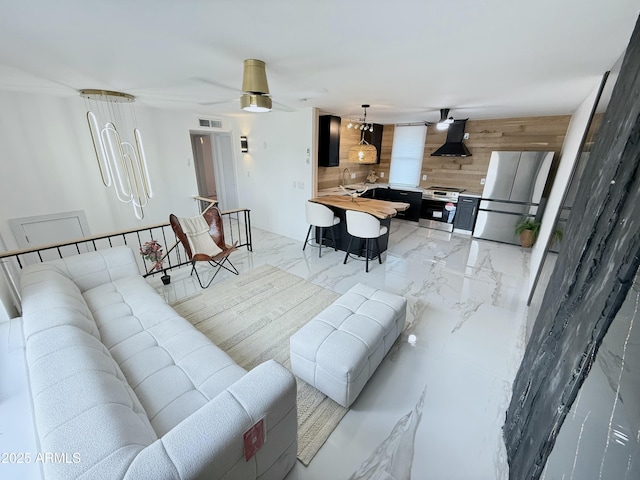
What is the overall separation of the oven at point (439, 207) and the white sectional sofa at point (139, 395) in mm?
5164

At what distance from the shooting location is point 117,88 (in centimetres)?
273

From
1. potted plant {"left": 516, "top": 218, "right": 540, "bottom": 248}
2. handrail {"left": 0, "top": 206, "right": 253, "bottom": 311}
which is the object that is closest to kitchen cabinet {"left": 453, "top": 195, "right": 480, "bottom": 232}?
potted plant {"left": 516, "top": 218, "right": 540, "bottom": 248}

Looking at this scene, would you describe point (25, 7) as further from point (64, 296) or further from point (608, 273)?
point (608, 273)

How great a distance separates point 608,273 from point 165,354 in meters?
2.22

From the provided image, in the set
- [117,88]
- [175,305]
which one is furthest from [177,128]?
[175,305]

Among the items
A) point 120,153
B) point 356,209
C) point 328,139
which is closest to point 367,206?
point 356,209

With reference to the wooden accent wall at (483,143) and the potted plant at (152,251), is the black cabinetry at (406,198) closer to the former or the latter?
the wooden accent wall at (483,143)

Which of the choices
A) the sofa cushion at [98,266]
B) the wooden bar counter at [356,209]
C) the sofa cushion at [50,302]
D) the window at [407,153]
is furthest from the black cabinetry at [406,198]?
the sofa cushion at [50,302]

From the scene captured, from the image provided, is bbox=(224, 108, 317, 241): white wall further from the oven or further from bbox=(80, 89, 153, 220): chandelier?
the oven

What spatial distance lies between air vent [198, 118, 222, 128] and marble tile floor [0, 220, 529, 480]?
115 inches

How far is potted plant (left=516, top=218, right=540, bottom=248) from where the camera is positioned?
4.35 m

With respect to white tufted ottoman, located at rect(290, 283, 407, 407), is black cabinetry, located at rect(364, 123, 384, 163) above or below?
above

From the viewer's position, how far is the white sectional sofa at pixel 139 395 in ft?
2.87

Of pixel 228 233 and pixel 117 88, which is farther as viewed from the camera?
pixel 228 233
